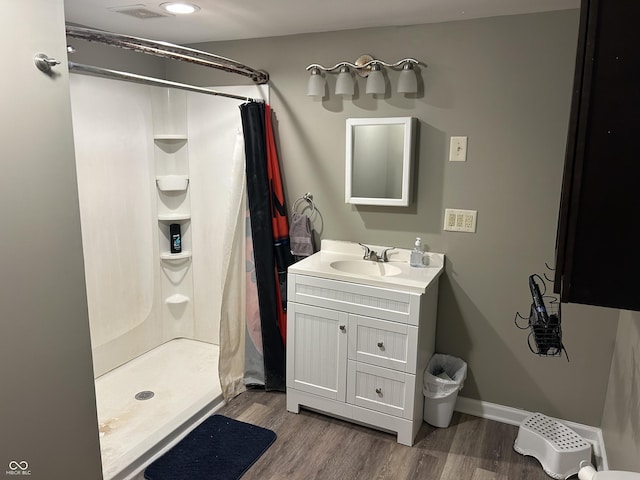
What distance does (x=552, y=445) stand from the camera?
2287 mm

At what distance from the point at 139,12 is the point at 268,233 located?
1.36 m

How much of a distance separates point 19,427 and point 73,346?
0.28 meters

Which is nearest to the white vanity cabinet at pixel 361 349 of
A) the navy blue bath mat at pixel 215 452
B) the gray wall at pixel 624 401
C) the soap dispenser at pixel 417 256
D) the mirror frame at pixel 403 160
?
the soap dispenser at pixel 417 256

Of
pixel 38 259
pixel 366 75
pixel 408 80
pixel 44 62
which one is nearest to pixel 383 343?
pixel 408 80

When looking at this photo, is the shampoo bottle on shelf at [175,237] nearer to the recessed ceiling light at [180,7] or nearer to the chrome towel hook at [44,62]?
the recessed ceiling light at [180,7]

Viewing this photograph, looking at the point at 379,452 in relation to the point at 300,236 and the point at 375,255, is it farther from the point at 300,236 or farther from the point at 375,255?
the point at 300,236

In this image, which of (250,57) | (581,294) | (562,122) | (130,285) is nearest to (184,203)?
(130,285)

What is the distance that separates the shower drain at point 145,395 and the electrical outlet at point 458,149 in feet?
7.54

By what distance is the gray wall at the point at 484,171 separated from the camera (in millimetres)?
2367

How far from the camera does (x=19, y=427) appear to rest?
4.81 feet

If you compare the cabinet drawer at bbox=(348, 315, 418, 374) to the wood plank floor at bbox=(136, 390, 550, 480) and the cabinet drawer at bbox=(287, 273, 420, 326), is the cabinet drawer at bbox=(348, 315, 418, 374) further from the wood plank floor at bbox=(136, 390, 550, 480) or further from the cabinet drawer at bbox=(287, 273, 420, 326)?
the wood plank floor at bbox=(136, 390, 550, 480)

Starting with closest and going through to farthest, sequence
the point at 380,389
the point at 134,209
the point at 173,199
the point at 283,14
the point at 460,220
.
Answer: the point at 283,14 < the point at 380,389 < the point at 460,220 < the point at 134,209 < the point at 173,199

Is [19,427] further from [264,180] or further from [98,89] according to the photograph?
[98,89]

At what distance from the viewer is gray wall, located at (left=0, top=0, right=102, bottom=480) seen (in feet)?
4.49
